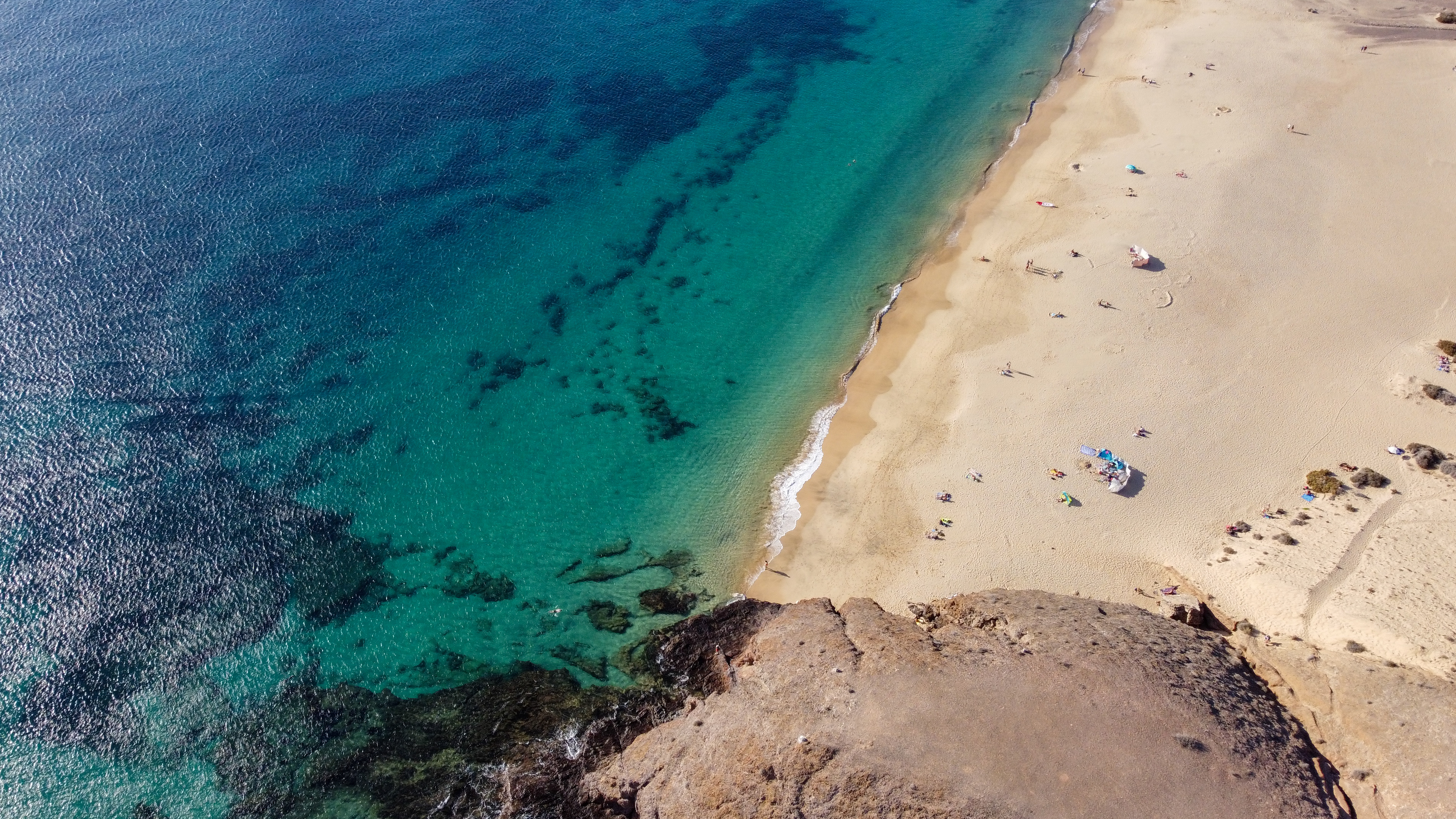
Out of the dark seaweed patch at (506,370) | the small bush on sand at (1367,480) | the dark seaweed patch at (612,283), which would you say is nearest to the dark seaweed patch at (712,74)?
the dark seaweed patch at (612,283)

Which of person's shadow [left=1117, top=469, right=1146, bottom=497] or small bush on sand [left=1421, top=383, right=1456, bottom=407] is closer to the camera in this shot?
person's shadow [left=1117, top=469, right=1146, bottom=497]

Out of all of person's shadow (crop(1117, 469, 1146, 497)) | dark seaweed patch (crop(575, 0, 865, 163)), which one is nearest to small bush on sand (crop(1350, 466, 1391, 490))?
person's shadow (crop(1117, 469, 1146, 497))

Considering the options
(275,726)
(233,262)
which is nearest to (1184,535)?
(275,726)

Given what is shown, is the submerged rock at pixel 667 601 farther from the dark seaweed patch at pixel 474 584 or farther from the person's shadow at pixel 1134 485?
the person's shadow at pixel 1134 485

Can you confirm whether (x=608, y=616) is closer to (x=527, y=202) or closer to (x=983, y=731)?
(x=983, y=731)

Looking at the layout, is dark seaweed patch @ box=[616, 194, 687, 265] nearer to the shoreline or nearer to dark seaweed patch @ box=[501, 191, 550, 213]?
dark seaweed patch @ box=[501, 191, 550, 213]

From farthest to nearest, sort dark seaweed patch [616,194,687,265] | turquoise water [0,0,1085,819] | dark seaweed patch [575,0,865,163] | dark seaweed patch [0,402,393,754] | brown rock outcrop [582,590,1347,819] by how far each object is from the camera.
Result: dark seaweed patch [575,0,865,163], dark seaweed patch [616,194,687,265], turquoise water [0,0,1085,819], dark seaweed patch [0,402,393,754], brown rock outcrop [582,590,1347,819]

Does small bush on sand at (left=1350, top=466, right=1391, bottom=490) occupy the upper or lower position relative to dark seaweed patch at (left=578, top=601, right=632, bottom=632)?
upper
